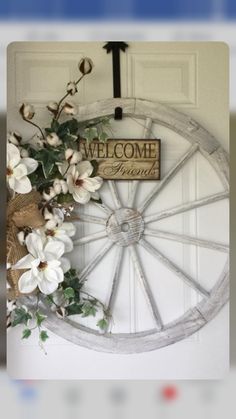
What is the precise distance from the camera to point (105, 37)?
0.92 metres

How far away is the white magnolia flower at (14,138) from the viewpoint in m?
0.90

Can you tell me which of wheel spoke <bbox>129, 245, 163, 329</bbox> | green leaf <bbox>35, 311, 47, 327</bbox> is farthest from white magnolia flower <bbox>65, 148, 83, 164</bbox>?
green leaf <bbox>35, 311, 47, 327</bbox>

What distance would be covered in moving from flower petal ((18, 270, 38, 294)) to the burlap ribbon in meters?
0.02

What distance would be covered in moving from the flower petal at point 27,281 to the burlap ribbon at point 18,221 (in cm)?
2

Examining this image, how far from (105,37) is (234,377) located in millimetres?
738

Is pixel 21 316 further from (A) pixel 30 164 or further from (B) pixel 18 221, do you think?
(A) pixel 30 164

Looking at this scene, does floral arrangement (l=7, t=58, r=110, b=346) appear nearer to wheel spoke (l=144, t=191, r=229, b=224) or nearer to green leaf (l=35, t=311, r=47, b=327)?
green leaf (l=35, t=311, r=47, b=327)

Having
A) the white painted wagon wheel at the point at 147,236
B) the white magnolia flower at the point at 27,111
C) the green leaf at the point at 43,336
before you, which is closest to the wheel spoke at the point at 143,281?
the white painted wagon wheel at the point at 147,236

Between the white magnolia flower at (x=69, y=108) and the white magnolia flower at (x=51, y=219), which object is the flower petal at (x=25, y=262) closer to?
the white magnolia flower at (x=51, y=219)

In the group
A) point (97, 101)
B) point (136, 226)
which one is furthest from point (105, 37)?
point (136, 226)

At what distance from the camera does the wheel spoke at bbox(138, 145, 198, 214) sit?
0.92 meters

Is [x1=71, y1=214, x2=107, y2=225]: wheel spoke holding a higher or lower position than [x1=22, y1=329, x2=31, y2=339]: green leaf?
higher

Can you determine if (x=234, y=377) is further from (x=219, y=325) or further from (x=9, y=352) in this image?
(x=9, y=352)

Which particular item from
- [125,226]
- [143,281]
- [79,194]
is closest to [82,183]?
[79,194]
